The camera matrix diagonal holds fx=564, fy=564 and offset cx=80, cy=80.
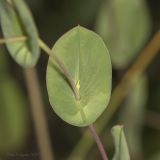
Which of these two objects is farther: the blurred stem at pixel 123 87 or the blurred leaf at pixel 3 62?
the blurred leaf at pixel 3 62

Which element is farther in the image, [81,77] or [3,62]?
[3,62]

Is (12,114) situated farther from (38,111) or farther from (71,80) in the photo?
(71,80)

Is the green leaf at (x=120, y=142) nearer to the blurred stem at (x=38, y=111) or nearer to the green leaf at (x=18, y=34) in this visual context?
the green leaf at (x=18, y=34)

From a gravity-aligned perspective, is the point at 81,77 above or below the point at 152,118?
above

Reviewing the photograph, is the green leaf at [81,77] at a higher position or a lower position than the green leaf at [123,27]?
higher

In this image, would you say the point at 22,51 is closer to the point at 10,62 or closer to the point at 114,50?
the point at 114,50

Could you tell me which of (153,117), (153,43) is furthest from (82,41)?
(153,117)

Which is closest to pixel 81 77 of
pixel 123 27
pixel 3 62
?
pixel 123 27

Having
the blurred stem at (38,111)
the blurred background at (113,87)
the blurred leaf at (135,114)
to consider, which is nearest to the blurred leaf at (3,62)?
the blurred background at (113,87)
